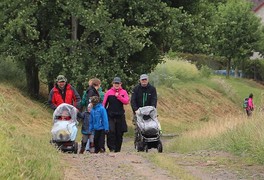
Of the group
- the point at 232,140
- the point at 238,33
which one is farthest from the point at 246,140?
the point at 238,33

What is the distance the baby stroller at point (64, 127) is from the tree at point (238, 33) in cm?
4783

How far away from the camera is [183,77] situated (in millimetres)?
45469

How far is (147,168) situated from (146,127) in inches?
155

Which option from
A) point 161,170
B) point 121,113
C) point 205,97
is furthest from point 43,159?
point 205,97

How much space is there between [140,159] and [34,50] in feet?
48.1

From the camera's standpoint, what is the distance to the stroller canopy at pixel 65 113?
13.2m

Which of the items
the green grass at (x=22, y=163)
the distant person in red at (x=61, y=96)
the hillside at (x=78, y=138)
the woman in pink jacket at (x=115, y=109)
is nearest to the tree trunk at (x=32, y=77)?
the hillside at (x=78, y=138)

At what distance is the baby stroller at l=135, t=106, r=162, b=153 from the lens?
14102mm

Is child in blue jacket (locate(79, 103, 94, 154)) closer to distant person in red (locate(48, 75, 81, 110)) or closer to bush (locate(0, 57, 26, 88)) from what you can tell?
distant person in red (locate(48, 75, 81, 110))

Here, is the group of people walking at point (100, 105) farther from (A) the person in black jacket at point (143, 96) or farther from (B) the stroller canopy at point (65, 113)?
(B) the stroller canopy at point (65, 113)

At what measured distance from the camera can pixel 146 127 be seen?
555 inches

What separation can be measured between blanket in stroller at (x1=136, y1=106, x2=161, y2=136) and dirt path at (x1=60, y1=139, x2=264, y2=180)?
1.72 meters

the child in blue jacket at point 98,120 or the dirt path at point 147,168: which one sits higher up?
the child in blue jacket at point 98,120

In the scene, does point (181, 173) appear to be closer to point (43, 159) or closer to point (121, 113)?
Answer: point (43, 159)
